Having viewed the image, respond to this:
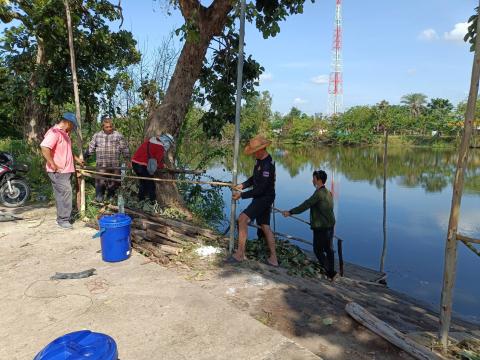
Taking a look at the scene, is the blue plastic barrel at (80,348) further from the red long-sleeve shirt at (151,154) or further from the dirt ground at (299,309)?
the red long-sleeve shirt at (151,154)

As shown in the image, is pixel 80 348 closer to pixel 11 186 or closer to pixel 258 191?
pixel 258 191

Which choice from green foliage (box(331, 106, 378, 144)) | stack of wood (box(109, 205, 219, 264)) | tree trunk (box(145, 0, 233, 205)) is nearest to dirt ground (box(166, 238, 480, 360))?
stack of wood (box(109, 205, 219, 264))

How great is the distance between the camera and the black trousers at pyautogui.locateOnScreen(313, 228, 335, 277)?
232 inches

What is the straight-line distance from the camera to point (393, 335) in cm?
287

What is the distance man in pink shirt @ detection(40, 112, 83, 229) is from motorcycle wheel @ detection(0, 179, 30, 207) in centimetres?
207

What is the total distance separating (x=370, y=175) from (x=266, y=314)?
2304 cm

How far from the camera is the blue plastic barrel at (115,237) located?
4371 millimetres

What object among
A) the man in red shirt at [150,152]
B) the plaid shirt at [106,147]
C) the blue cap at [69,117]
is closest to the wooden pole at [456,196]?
the man in red shirt at [150,152]

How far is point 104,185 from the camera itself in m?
7.02

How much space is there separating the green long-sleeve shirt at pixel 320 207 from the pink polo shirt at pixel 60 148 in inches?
136

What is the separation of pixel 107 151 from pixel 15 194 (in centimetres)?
204

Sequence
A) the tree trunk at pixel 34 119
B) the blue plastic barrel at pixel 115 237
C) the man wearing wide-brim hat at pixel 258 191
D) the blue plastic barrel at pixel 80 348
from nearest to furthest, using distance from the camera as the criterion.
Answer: the blue plastic barrel at pixel 80 348
the blue plastic barrel at pixel 115 237
the man wearing wide-brim hat at pixel 258 191
the tree trunk at pixel 34 119

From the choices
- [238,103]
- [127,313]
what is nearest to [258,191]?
[238,103]

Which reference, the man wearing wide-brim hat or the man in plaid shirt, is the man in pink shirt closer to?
the man in plaid shirt
